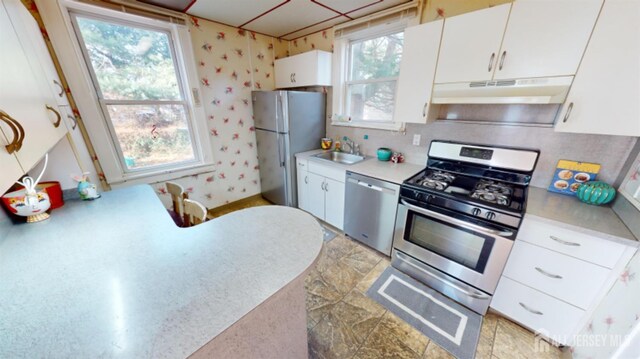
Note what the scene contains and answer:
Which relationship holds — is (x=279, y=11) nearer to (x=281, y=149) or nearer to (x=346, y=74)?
(x=346, y=74)

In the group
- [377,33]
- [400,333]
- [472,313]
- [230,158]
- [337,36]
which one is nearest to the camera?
[400,333]

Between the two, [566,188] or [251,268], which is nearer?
[251,268]

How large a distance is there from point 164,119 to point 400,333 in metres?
3.06

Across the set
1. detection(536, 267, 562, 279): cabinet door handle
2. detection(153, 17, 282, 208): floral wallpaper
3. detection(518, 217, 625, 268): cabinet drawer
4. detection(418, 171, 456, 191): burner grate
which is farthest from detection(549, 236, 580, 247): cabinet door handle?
detection(153, 17, 282, 208): floral wallpaper

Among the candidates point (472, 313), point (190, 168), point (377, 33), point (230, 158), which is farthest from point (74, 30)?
point (472, 313)

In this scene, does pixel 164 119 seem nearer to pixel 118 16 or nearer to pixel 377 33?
pixel 118 16

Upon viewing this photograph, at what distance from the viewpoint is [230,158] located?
2.95 m

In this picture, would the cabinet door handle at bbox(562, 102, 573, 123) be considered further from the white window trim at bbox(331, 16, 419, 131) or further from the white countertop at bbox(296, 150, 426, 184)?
the white window trim at bbox(331, 16, 419, 131)

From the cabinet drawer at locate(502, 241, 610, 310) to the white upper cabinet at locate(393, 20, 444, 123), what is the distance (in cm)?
117

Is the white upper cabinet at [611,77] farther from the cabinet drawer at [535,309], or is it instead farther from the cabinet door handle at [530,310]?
the cabinet door handle at [530,310]

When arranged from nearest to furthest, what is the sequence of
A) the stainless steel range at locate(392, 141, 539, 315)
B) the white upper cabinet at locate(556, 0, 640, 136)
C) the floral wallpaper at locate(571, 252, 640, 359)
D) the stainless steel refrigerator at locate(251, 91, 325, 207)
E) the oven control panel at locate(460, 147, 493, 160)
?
1. the floral wallpaper at locate(571, 252, 640, 359)
2. the white upper cabinet at locate(556, 0, 640, 136)
3. the stainless steel range at locate(392, 141, 539, 315)
4. the oven control panel at locate(460, 147, 493, 160)
5. the stainless steel refrigerator at locate(251, 91, 325, 207)

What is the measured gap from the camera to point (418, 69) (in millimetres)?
1737

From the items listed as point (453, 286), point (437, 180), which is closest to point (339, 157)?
point (437, 180)

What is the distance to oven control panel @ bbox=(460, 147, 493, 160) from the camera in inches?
69.6
